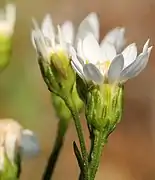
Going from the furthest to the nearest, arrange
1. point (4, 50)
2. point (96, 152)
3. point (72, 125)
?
point (72, 125) < point (4, 50) < point (96, 152)

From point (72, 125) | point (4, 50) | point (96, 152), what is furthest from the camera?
point (72, 125)

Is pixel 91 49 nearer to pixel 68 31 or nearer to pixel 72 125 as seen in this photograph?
pixel 68 31

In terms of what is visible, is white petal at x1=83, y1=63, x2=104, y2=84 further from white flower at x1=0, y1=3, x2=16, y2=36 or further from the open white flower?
white flower at x1=0, y1=3, x2=16, y2=36

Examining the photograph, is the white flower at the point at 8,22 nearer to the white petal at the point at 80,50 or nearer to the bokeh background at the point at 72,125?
the white petal at the point at 80,50

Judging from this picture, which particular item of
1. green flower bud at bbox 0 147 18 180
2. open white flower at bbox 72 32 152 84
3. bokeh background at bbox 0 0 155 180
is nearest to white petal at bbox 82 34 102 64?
open white flower at bbox 72 32 152 84

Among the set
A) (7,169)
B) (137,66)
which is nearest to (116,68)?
(137,66)

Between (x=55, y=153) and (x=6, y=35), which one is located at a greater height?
(x=6, y=35)
